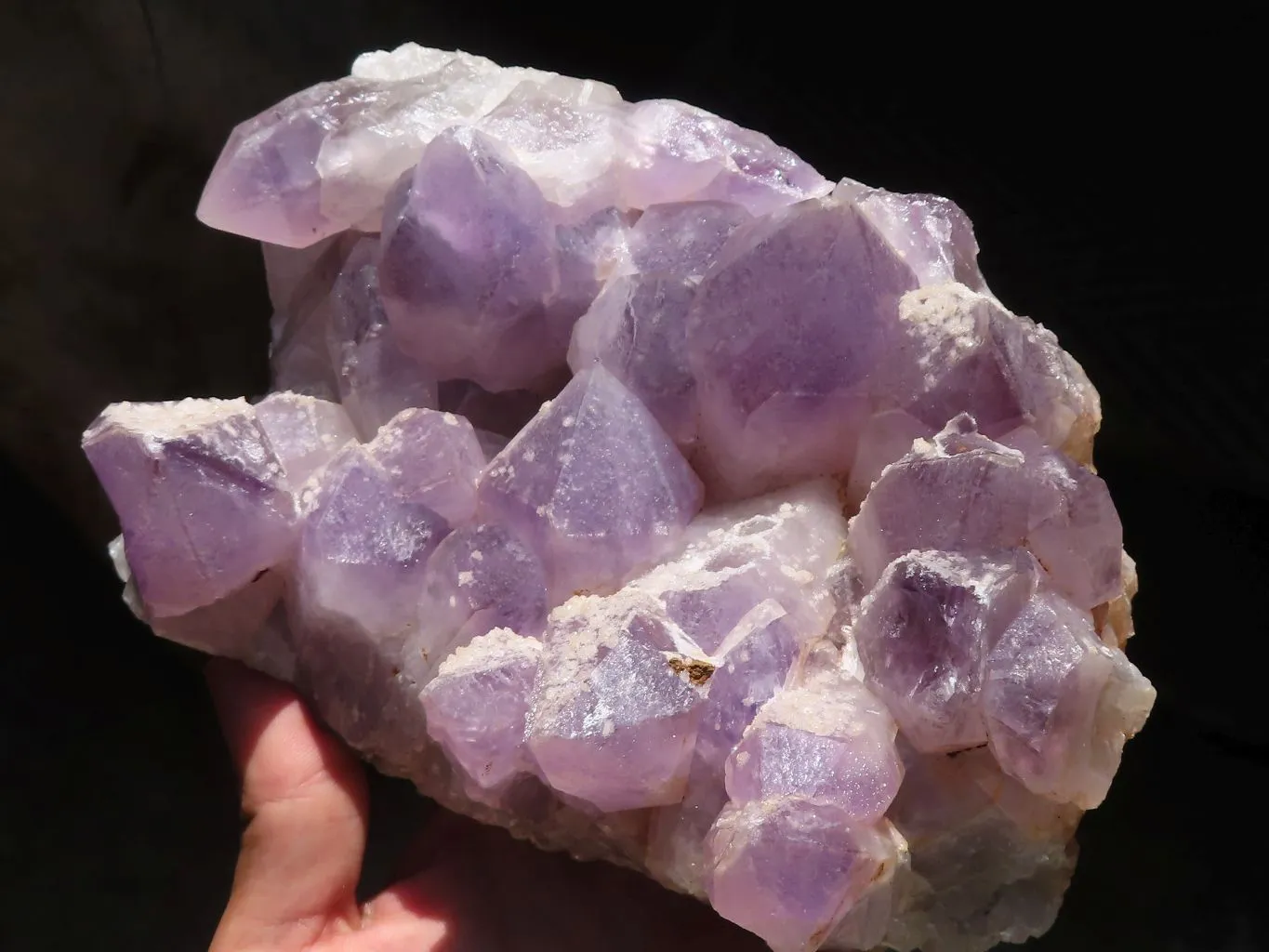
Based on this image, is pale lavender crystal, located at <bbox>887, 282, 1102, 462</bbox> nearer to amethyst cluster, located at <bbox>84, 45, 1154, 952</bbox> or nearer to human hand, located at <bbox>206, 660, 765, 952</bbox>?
amethyst cluster, located at <bbox>84, 45, 1154, 952</bbox>

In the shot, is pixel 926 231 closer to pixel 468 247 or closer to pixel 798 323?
pixel 798 323

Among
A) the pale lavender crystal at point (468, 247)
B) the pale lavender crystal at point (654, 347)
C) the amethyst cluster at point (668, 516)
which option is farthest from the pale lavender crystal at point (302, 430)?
the pale lavender crystal at point (654, 347)

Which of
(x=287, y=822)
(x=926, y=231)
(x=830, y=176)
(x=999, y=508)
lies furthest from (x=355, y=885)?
(x=830, y=176)

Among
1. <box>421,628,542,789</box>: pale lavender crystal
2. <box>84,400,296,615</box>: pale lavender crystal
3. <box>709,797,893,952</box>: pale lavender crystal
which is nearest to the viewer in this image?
<box>709,797,893,952</box>: pale lavender crystal

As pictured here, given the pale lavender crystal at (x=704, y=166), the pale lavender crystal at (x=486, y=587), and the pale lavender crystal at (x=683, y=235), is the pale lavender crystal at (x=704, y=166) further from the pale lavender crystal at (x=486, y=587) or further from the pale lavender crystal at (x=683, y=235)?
the pale lavender crystal at (x=486, y=587)

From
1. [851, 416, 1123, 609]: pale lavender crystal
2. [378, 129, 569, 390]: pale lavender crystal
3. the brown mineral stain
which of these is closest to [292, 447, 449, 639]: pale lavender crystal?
[378, 129, 569, 390]: pale lavender crystal

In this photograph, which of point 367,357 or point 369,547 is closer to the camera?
point 369,547
